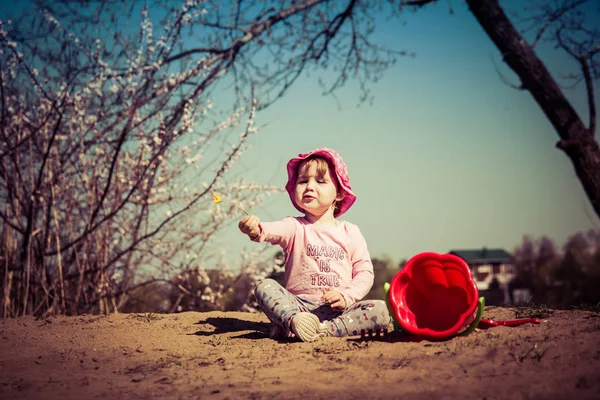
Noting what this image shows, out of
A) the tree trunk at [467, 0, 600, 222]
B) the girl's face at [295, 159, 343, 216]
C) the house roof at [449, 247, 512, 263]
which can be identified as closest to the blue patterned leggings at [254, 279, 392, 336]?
the girl's face at [295, 159, 343, 216]

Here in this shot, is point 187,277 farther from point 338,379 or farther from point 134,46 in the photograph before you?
point 338,379

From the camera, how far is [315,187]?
11.9 feet

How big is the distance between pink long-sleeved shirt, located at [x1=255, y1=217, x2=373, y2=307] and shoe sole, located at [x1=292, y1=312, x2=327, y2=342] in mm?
311

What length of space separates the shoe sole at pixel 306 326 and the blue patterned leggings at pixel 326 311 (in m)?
0.10

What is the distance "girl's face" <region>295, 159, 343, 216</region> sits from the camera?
11.8ft

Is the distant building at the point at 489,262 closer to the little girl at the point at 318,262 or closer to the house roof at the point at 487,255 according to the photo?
the house roof at the point at 487,255

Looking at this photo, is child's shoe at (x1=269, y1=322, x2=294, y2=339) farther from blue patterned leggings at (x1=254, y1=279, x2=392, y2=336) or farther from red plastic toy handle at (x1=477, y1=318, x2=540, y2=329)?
red plastic toy handle at (x1=477, y1=318, x2=540, y2=329)

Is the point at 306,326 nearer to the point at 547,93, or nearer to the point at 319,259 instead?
the point at 319,259

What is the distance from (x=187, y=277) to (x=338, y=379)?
167 inches

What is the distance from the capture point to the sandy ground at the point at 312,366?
2.07 meters

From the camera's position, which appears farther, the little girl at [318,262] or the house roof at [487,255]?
the house roof at [487,255]

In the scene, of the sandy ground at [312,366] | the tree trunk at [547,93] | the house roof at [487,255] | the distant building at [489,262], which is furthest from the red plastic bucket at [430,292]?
the house roof at [487,255]

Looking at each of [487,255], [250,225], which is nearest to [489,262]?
[487,255]

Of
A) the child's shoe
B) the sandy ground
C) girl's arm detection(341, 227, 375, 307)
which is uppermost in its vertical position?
girl's arm detection(341, 227, 375, 307)
